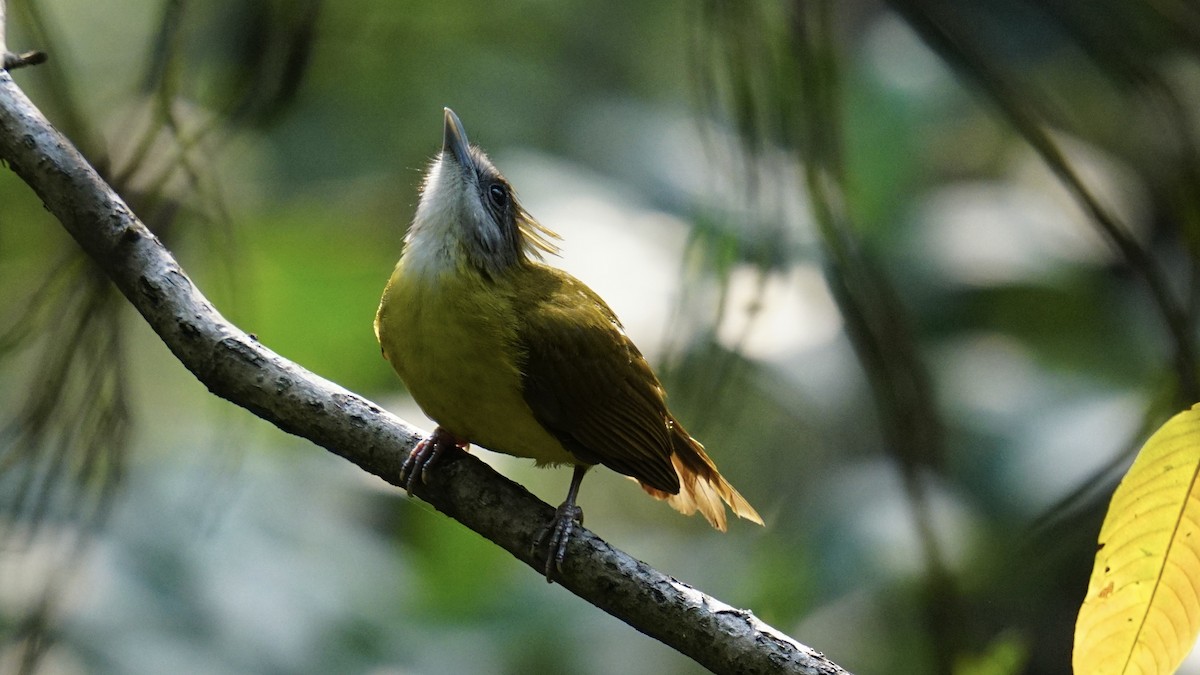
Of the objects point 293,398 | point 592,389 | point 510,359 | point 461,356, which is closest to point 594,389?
point 592,389

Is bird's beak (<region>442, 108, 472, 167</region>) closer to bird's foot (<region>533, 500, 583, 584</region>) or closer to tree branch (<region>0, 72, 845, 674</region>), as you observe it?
tree branch (<region>0, 72, 845, 674</region>)

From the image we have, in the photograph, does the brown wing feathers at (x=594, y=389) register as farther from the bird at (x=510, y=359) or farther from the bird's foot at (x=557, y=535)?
the bird's foot at (x=557, y=535)

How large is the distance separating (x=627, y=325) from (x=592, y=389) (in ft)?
4.31

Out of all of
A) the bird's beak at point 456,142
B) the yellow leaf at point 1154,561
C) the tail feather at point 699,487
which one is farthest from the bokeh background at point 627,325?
the yellow leaf at point 1154,561

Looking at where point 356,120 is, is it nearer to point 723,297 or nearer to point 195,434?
point 195,434

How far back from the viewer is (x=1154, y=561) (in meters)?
1.39

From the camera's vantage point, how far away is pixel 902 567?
13.5 feet

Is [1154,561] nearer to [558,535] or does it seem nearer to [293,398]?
[558,535]

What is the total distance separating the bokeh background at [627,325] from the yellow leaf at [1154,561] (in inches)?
30.1

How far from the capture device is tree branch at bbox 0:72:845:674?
2.06 m

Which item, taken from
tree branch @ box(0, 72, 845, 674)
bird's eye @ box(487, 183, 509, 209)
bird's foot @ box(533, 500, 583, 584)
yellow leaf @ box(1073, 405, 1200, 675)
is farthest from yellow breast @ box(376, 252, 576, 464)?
yellow leaf @ box(1073, 405, 1200, 675)

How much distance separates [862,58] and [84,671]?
436cm

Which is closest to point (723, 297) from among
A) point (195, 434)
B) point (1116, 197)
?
point (195, 434)

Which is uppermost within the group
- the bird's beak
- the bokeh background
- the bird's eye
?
the bird's beak
